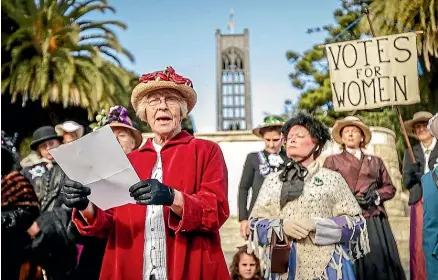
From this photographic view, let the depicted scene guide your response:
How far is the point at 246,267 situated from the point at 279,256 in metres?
1.95

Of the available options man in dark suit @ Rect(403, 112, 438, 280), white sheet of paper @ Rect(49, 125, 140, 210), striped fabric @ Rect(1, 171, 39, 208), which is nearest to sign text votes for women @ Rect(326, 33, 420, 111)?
man in dark suit @ Rect(403, 112, 438, 280)

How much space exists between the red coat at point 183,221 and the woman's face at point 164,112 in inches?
3.0

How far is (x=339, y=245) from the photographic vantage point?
12.6ft

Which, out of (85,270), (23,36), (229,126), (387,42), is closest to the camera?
(85,270)

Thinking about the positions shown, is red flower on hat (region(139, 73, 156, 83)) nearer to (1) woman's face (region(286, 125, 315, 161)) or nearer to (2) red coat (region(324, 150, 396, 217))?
(1) woman's face (region(286, 125, 315, 161))

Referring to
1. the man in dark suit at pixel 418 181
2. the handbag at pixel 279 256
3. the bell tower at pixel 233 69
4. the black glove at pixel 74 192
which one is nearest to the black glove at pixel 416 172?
the man in dark suit at pixel 418 181

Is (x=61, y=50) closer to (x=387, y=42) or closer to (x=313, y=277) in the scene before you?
(x=387, y=42)

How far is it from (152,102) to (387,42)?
4.00 metres

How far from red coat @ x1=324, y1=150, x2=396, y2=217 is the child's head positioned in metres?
1.16

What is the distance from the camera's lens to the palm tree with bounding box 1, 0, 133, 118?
18344mm

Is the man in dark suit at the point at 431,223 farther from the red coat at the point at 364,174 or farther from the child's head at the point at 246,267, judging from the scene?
the child's head at the point at 246,267

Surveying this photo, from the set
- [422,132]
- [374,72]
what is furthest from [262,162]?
[422,132]

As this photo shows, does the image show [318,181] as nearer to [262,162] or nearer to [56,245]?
[56,245]

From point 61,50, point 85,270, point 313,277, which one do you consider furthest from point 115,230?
point 61,50
